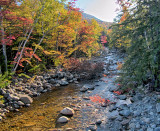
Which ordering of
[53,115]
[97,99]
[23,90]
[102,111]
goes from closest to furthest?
[53,115]
[102,111]
[97,99]
[23,90]

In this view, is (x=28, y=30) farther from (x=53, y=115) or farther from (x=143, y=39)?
(x=143, y=39)

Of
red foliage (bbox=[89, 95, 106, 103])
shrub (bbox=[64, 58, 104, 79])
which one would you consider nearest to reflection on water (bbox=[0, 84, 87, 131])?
red foliage (bbox=[89, 95, 106, 103])

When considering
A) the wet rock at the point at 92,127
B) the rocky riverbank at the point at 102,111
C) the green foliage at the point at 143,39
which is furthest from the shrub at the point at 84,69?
the wet rock at the point at 92,127

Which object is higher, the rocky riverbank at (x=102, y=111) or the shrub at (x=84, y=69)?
the shrub at (x=84, y=69)

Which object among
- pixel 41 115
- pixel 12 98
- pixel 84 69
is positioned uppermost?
pixel 84 69

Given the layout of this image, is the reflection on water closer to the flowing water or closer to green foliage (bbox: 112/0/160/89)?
the flowing water

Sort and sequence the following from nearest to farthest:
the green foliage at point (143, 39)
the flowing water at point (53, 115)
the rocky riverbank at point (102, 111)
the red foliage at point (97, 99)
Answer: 1. the rocky riverbank at point (102, 111)
2. the green foliage at point (143, 39)
3. the flowing water at point (53, 115)
4. the red foliage at point (97, 99)

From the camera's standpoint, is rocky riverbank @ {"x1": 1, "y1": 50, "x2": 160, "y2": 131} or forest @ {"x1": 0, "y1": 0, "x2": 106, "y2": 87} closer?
rocky riverbank @ {"x1": 1, "y1": 50, "x2": 160, "y2": 131}

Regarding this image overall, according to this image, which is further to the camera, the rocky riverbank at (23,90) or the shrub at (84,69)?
the shrub at (84,69)

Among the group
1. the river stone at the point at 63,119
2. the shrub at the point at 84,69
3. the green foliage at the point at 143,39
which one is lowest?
the river stone at the point at 63,119

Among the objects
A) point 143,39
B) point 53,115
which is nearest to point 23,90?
point 53,115

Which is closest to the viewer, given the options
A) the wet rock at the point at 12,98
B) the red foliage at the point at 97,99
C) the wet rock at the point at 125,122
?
the wet rock at the point at 125,122

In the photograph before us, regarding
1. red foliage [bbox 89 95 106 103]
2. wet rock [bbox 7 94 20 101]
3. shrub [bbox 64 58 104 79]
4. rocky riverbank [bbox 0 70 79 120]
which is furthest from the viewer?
shrub [bbox 64 58 104 79]

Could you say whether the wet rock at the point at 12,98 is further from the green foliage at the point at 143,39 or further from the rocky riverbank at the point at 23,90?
the green foliage at the point at 143,39
